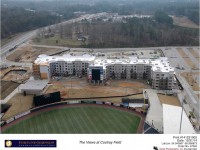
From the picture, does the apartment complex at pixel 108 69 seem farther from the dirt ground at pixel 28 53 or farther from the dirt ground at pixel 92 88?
Result: the dirt ground at pixel 28 53

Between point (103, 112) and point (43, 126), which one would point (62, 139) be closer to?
point (43, 126)

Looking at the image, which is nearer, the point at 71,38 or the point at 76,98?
the point at 76,98

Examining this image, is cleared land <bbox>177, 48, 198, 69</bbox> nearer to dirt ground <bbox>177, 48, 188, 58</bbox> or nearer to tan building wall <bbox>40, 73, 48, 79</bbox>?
dirt ground <bbox>177, 48, 188, 58</bbox>

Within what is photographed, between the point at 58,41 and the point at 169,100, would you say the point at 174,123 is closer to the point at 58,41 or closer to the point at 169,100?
the point at 169,100

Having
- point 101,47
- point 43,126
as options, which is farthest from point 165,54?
point 43,126

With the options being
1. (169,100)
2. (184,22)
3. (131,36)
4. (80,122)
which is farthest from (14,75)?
(184,22)

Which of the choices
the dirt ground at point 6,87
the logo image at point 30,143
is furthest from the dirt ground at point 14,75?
the logo image at point 30,143

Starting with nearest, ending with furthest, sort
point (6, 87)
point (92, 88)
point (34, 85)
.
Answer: point (34, 85) → point (92, 88) → point (6, 87)
